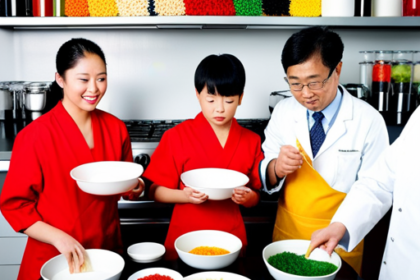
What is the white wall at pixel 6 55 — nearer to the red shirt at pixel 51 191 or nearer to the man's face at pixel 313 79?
the red shirt at pixel 51 191

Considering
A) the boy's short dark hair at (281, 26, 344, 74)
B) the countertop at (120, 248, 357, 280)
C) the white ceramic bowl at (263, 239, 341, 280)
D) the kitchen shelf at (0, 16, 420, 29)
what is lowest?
the countertop at (120, 248, 357, 280)

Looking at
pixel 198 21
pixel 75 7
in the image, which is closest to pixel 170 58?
pixel 198 21

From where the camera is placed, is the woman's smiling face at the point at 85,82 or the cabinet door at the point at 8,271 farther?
the cabinet door at the point at 8,271

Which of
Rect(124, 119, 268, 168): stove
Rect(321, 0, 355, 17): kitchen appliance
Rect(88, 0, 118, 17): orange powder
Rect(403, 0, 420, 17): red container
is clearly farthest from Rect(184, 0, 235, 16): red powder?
Rect(403, 0, 420, 17): red container

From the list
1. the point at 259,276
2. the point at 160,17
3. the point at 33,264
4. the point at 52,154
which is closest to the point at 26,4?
the point at 160,17

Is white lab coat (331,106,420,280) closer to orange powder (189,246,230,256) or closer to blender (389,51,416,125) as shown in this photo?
orange powder (189,246,230,256)

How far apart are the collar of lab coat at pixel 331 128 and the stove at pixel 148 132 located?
1.62 ft

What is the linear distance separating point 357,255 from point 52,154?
1.14 m

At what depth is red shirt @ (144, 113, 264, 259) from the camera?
1563 millimetres

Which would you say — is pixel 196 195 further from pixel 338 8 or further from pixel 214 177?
pixel 338 8

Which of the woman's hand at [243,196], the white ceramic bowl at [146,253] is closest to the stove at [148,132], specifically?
the woman's hand at [243,196]

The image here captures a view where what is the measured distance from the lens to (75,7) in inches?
86.0

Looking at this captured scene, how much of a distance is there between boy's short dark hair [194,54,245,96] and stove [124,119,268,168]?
0.63 m

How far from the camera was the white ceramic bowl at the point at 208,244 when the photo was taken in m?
1.11
